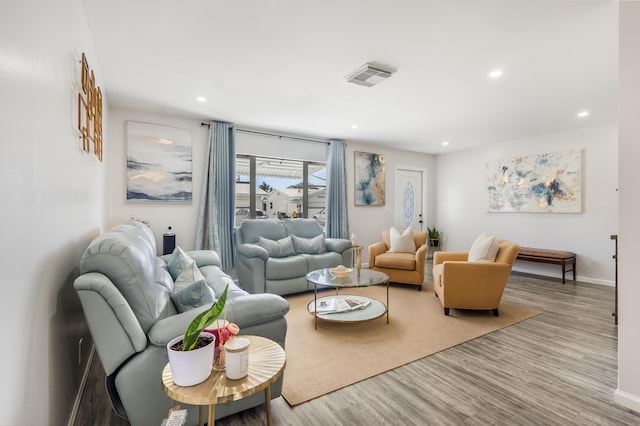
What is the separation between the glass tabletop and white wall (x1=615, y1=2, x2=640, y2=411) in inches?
74.6

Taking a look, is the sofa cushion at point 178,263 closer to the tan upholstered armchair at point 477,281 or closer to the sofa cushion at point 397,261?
the tan upholstered armchair at point 477,281

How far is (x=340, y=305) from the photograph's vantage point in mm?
3266

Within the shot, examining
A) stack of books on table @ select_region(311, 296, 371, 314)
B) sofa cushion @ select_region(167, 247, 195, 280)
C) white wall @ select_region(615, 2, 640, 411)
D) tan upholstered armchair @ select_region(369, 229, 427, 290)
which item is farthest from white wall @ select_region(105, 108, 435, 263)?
white wall @ select_region(615, 2, 640, 411)

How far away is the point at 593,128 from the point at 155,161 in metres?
6.74

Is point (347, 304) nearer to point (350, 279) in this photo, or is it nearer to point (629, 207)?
point (350, 279)

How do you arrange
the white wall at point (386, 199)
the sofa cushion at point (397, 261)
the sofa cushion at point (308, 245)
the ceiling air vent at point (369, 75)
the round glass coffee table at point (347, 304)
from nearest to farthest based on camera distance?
the ceiling air vent at point (369, 75), the round glass coffee table at point (347, 304), the sofa cushion at point (397, 261), the sofa cushion at point (308, 245), the white wall at point (386, 199)

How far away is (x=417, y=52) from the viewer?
8.38ft

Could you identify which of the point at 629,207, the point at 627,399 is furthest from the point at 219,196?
the point at 627,399

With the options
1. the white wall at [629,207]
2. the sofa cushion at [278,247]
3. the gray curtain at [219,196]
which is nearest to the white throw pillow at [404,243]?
the sofa cushion at [278,247]

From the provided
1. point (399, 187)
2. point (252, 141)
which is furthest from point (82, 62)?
point (399, 187)

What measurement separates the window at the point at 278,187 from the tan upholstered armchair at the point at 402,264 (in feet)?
5.57

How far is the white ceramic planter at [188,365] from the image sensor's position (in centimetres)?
110

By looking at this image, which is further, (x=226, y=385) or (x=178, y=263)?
(x=178, y=263)

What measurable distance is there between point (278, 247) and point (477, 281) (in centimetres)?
256
